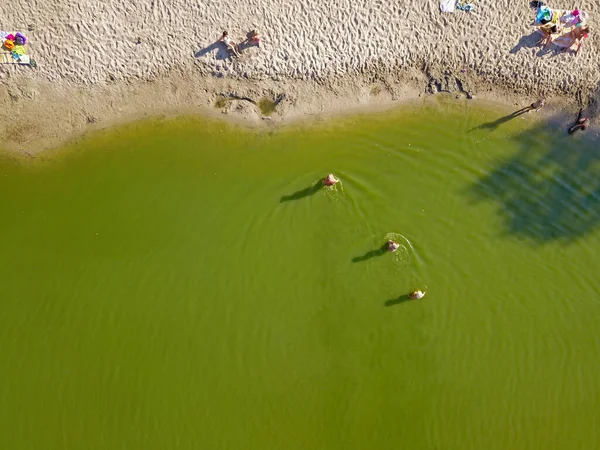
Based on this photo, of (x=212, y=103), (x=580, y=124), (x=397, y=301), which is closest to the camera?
(x=397, y=301)

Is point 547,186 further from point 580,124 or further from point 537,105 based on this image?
point 537,105

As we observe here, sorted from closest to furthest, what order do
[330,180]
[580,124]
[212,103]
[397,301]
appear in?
[330,180] → [397,301] → [580,124] → [212,103]

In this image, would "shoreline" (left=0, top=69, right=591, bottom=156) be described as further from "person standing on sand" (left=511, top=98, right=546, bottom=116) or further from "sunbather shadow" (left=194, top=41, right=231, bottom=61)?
"sunbather shadow" (left=194, top=41, right=231, bottom=61)

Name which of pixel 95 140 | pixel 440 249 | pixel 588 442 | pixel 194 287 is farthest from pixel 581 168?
pixel 95 140

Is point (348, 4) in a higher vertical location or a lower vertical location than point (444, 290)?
higher

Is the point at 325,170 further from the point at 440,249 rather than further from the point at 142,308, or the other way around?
the point at 142,308

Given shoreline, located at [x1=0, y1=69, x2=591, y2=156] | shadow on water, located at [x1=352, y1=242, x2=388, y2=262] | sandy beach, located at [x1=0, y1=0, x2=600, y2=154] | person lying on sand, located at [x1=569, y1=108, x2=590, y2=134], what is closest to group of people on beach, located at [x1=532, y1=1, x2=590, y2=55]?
sandy beach, located at [x1=0, y1=0, x2=600, y2=154]

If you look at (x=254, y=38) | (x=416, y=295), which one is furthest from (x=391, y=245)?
(x=254, y=38)
